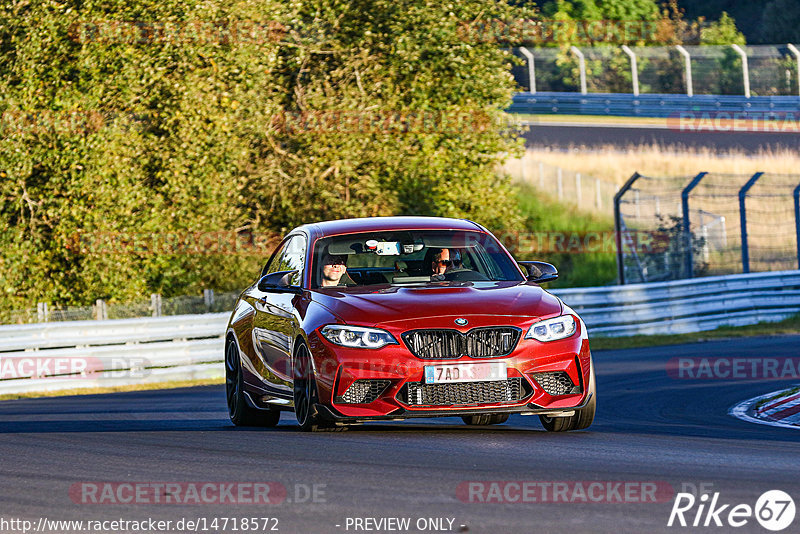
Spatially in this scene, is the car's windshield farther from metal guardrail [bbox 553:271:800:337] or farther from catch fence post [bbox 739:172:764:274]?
catch fence post [bbox 739:172:764:274]

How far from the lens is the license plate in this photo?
9695 mm

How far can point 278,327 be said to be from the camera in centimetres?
1104

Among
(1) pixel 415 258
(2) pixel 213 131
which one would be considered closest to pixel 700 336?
(2) pixel 213 131

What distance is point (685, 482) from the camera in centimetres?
766

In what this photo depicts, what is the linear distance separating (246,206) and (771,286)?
10560 mm

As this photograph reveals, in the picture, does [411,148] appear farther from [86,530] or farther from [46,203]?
[86,530]

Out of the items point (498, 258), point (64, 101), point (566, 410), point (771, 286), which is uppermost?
point (64, 101)

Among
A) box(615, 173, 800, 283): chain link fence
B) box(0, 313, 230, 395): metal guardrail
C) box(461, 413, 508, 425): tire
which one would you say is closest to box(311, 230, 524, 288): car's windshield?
box(461, 413, 508, 425): tire

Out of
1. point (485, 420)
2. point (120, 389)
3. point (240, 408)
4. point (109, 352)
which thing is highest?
point (240, 408)

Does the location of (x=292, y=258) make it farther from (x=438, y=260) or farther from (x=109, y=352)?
(x=109, y=352)

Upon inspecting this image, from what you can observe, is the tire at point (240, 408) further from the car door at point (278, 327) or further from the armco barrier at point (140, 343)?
the armco barrier at point (140, 343)

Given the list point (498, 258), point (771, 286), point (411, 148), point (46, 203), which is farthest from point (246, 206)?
point (498, 258)

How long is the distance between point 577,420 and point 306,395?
6.36 feet

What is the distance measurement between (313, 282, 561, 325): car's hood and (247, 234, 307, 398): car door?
16.4 inches
